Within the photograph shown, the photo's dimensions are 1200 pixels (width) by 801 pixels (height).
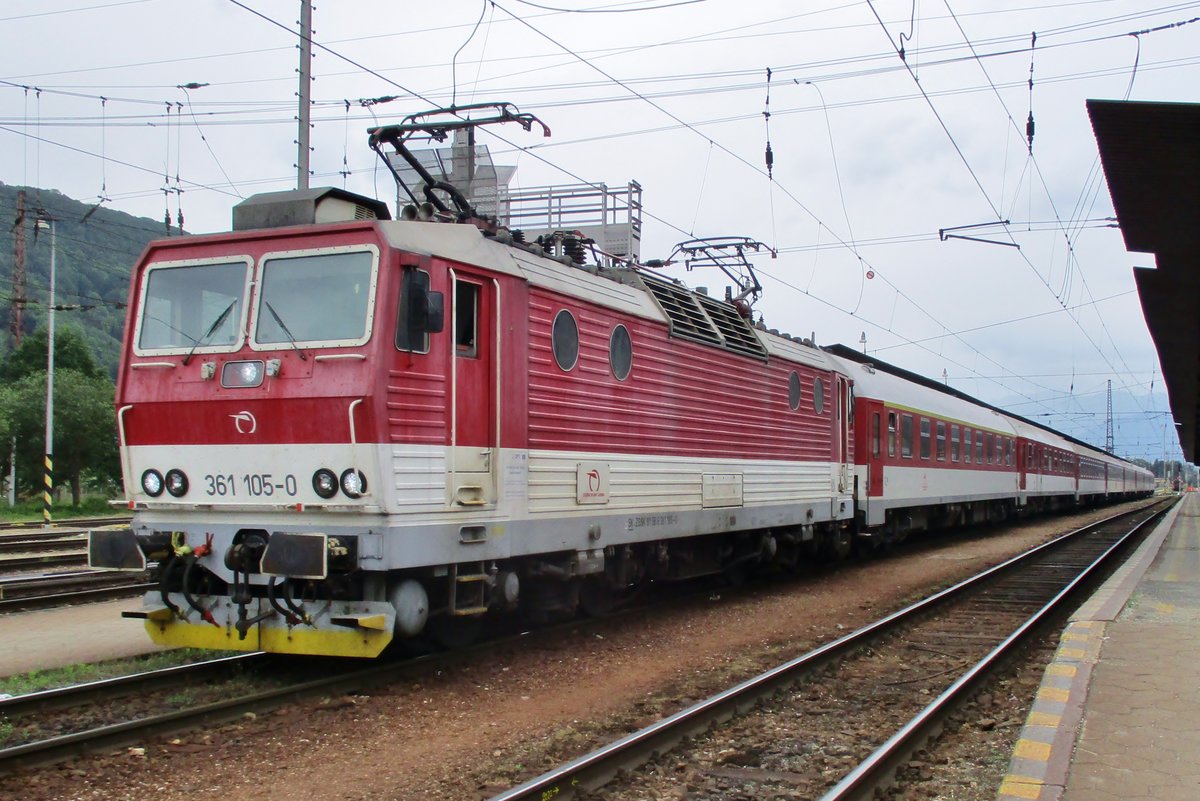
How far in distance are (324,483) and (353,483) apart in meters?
0.25

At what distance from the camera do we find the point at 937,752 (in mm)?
6484

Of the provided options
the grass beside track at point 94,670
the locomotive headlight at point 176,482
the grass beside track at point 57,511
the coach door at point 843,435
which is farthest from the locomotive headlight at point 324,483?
the grass beside track at point 57,511

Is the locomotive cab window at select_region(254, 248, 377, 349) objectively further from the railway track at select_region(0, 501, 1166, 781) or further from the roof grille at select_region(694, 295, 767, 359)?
the roof grille at select_region(694, 295, 767, 359)

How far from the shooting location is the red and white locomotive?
7.10 meters

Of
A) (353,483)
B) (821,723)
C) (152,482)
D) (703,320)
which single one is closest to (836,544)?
(703,320)

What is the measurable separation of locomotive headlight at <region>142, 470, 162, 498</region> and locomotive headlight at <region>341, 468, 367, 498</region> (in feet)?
5.43

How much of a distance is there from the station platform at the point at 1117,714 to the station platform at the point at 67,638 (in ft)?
22.9

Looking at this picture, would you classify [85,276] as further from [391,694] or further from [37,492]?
[391,694]

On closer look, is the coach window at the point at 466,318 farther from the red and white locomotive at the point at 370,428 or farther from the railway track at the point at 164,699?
the railway track at the point at 164,699

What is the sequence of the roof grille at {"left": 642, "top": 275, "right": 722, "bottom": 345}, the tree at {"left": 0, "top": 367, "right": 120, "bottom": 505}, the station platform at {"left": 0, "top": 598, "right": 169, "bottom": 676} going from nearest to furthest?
the station platform at {"left": 0, "top": 598, "right": 169, "bottom": 676} → the roof grille at {"left": 642, "top": 275, "right": 722, "bottom": 345} → the tree at {"left": 0, "top": 367, "right": 120, "bottom": 505}

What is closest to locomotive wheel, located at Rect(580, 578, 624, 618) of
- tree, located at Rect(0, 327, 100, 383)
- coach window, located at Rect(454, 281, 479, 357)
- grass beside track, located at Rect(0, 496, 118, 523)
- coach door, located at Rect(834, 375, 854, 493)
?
coach window, located at Rect(454, 281, 479, 357)

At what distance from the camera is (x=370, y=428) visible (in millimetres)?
7004

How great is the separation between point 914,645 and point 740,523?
2856mm

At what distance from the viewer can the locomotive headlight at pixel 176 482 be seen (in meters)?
7.61
